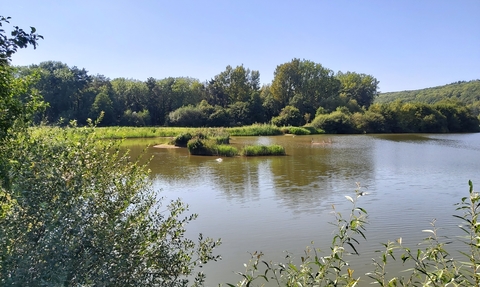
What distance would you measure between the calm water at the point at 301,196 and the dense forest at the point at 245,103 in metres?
30.0

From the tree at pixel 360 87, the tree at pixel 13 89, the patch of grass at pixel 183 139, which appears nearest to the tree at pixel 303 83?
the tree at pixel 360 87

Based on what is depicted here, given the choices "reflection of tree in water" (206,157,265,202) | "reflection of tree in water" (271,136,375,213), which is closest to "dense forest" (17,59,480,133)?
"reflection of tree in water" (271,136,375,213)

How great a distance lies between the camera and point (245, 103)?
56.8 metres

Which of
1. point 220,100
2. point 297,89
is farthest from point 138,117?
point 297,89

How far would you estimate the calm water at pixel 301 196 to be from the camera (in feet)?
24.6

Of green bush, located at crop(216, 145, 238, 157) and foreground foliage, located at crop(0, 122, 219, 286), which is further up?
foreground foliage, located at crop(0, 122, 219, 286)

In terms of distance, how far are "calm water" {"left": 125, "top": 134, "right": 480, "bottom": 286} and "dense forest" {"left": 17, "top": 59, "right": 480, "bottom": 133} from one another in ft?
98.3

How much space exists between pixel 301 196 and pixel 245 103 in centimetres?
4563

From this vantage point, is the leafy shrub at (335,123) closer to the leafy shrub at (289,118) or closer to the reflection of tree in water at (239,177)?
the leafy shrub at (289,118)

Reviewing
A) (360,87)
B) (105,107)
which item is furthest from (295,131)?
(360,87)

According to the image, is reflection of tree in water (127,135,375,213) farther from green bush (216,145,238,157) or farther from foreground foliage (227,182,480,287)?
foreground foliage (227,182,480,287)

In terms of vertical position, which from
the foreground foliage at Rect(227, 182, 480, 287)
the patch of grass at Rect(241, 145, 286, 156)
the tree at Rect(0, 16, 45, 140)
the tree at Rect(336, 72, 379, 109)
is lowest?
the patch of grass at Rect(241, 145, 286, 156)

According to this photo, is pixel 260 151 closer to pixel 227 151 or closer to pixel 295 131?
pixel 227 151

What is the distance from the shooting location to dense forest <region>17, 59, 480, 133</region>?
1957 inches
